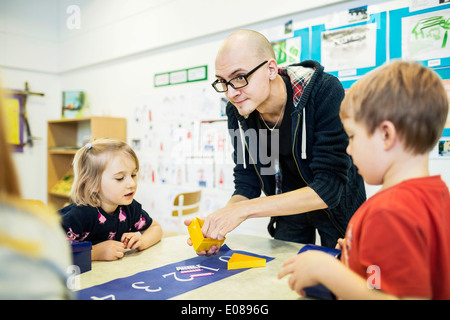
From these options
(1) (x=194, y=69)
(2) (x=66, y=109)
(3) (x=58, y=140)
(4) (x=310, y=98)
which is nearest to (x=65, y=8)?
(2) (x=66, y=109)

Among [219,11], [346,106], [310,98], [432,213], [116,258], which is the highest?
[219,11]

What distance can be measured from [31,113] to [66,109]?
0.54 metres

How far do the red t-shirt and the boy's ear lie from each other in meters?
0.08

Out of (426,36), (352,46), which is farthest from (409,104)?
(352,46)

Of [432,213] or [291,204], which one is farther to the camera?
[291,204]

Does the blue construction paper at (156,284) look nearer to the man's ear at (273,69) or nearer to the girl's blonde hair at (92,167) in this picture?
the girl's blonde hair at (92,167)

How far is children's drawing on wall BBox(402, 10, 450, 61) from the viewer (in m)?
2.01

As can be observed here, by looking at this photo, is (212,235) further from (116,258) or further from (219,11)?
(219,11)

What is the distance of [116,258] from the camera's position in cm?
122

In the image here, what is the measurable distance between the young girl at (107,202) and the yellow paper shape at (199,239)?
0.80 feet

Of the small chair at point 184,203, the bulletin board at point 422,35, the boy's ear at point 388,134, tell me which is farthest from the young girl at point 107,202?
the bulletin board at point 422,35

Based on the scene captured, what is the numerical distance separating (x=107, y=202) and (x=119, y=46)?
3002mm

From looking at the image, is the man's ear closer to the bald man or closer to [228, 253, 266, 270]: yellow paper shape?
the bald man

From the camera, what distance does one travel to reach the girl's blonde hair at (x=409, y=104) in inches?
27.9
